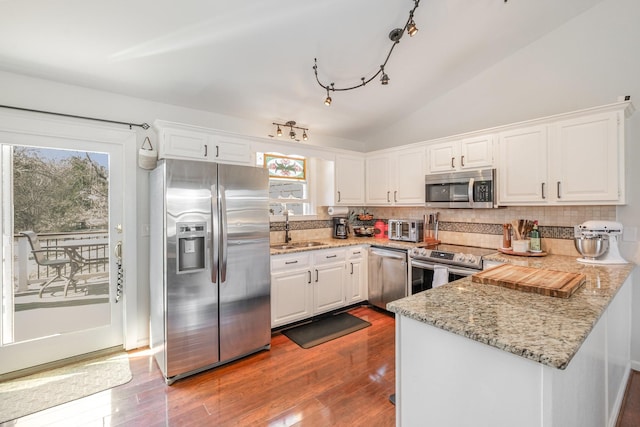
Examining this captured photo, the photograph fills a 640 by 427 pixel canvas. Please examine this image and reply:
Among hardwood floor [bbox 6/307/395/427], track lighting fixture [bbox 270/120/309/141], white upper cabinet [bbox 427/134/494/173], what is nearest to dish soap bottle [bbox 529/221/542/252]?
white upper cabinet [bbox 427/134/494/173]

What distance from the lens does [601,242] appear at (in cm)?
241

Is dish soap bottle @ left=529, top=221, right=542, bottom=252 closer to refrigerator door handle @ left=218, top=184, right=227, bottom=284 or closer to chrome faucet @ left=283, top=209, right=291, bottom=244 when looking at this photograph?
chrome faucet @ left=283, top=209, right=291, bottom=244

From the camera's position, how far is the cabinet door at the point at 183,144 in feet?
9.00

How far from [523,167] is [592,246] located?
908 mm

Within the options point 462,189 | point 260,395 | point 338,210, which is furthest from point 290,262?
point 462,189

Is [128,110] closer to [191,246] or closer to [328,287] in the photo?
[191,246]

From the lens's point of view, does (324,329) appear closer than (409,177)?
Yes

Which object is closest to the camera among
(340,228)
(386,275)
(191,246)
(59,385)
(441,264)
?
(59,385)

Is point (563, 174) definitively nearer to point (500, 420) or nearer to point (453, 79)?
point (453, 79)

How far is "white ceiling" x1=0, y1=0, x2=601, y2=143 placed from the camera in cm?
202

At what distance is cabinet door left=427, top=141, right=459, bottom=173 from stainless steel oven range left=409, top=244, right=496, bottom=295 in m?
0.97

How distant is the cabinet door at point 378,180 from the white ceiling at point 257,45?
38.1 inches

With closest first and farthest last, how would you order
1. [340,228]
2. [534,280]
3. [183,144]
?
1. [534,280]
2. [183,144]
3. [340,228]

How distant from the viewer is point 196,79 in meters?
2.73
